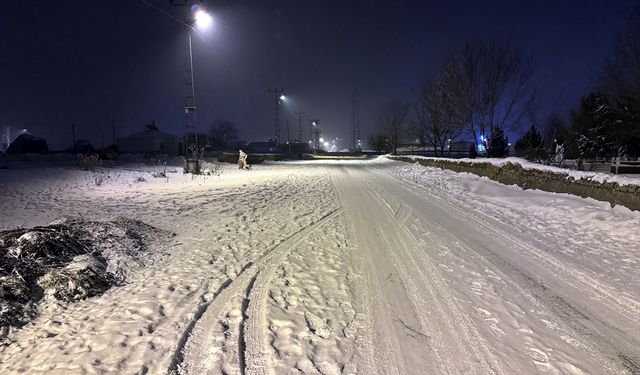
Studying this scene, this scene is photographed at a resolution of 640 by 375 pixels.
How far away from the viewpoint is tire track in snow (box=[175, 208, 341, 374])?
3129 mm

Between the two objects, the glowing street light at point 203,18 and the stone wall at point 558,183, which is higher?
the glowing street light at point 203,18

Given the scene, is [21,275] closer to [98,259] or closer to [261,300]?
[98,259]

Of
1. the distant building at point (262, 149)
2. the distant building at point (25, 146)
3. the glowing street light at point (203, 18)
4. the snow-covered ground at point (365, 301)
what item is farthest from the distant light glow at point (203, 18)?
the distant building at point (262, 149)

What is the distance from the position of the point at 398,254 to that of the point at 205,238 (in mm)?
3686

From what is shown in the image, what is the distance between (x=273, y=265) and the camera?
5.77m

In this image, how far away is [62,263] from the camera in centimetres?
515

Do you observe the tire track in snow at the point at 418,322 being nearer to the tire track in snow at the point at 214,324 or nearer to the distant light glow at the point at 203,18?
the tire track in snow at the point at 214,324

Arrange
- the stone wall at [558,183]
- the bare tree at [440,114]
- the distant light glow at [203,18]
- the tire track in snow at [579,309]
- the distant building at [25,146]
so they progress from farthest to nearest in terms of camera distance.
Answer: the distant building at [25,146]
the bare tree at [440,114]
the distant light glow at [203,18]
the stone wall at [558,183]
the tire track in snow at [579,309]

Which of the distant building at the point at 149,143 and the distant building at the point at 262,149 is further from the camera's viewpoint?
the distant building at the point at 262,149

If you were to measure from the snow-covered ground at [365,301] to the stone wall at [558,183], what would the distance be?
12.7 inches

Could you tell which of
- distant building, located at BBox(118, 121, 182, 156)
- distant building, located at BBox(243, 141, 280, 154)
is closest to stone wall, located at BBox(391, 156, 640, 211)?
distant building, located at BBox(118, 121, 182, 156)

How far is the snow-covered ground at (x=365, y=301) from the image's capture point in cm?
323

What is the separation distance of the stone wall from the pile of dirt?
9304mm

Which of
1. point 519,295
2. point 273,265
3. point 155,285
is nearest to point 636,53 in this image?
point 519,295
